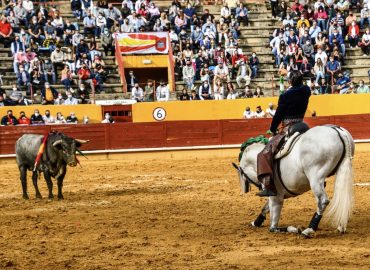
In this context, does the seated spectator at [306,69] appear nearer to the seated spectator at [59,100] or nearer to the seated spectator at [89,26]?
the seated spectator at [89,26]

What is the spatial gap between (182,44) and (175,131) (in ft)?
15.9

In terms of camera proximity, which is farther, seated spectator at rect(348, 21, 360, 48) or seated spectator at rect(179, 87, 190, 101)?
seated spectator at rect(348, 21, 360, 48)

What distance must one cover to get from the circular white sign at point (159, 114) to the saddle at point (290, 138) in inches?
663

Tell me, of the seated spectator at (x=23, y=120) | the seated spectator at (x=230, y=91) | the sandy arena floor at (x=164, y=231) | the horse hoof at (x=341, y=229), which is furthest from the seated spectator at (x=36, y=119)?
the horse hoof at (x=341, y=229)

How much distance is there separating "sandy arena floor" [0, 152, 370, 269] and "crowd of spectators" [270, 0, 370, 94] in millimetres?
10212

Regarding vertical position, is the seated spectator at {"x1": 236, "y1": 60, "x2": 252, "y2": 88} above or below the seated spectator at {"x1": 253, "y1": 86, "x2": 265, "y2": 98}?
above

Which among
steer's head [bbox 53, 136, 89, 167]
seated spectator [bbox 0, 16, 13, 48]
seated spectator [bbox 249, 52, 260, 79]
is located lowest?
steer's head [bbox 53, 136, 89, 167]

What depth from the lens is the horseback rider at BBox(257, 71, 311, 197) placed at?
33.8 feet

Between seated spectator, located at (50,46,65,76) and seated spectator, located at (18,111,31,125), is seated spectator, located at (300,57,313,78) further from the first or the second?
seated spectator, located at (18,111,31,125)

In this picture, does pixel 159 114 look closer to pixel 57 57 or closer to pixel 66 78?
pixel 66 78

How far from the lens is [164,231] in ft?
35.9

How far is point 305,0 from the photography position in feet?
105

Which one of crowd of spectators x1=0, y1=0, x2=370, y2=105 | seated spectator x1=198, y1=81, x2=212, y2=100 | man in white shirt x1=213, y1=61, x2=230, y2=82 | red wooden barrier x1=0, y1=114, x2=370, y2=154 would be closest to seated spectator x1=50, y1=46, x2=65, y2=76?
crowd of spectators x1=0, y1=0, x2=370, y2=105

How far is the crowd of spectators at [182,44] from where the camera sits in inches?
1074
